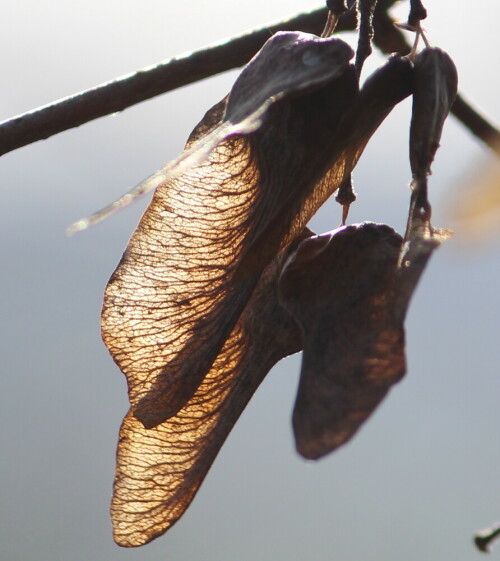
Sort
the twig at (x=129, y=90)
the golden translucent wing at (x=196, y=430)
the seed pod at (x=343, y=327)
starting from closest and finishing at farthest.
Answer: the seed pod at (x=343, y=327)
the golden translucent wing at (x=196, y=430)
the twig at (x=129, y=90)

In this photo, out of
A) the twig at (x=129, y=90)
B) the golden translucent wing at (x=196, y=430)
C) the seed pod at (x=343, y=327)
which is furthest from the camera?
the twig at (x=129, y=90)

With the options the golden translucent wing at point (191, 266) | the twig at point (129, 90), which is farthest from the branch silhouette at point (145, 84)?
the golden translucent wing at point (191, 266)

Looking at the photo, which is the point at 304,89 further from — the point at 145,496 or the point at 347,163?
the point at 145,496

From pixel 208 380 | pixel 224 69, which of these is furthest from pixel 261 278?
pixel 224 69

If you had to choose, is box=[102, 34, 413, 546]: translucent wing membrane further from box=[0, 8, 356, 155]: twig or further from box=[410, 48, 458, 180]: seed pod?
box=[0, 8, 356, 155]: twig

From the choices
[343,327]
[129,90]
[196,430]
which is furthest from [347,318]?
[129,90]

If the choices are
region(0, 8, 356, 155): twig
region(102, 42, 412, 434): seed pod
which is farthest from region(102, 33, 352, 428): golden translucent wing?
region(0, 8, 356, 155): twig

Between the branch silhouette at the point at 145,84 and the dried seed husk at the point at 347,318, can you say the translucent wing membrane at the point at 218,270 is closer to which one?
the dried seed husk at the point at 347,318
